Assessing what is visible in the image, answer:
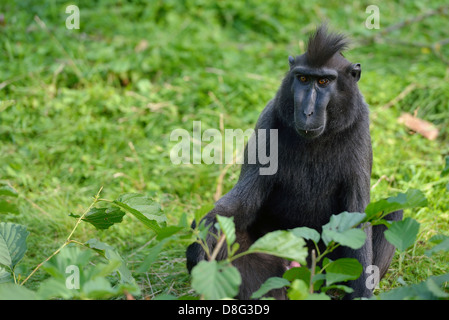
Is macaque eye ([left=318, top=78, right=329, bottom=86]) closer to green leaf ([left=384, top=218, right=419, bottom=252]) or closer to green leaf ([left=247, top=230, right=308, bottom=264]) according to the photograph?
green leaf ([left=384, top=218, right=419, bottom=252])

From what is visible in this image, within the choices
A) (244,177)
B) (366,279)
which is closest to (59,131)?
(244,177)

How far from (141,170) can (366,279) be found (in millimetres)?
2953

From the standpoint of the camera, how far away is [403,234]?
3062mm

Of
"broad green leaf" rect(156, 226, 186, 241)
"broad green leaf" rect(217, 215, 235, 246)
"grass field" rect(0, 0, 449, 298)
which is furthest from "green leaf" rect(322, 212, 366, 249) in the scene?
"grass field" rect(0, 0, 449, 298)

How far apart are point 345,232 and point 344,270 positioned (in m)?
0.28

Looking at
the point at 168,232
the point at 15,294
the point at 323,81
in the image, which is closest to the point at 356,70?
the point at 323,81

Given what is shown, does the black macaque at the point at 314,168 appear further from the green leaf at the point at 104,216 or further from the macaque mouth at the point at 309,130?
the green leaf at the point at 104,216

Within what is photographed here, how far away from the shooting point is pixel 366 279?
4.05m

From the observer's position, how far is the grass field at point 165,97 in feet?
18.0

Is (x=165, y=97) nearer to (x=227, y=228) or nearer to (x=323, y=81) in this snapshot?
(x=323, y=81)

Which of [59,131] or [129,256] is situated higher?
[59,131]

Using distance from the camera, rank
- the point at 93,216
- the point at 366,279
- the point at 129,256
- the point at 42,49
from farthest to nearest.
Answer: the point at 42,49 → the point at 129,256 → the point at 366,279 → the point at 93,216
